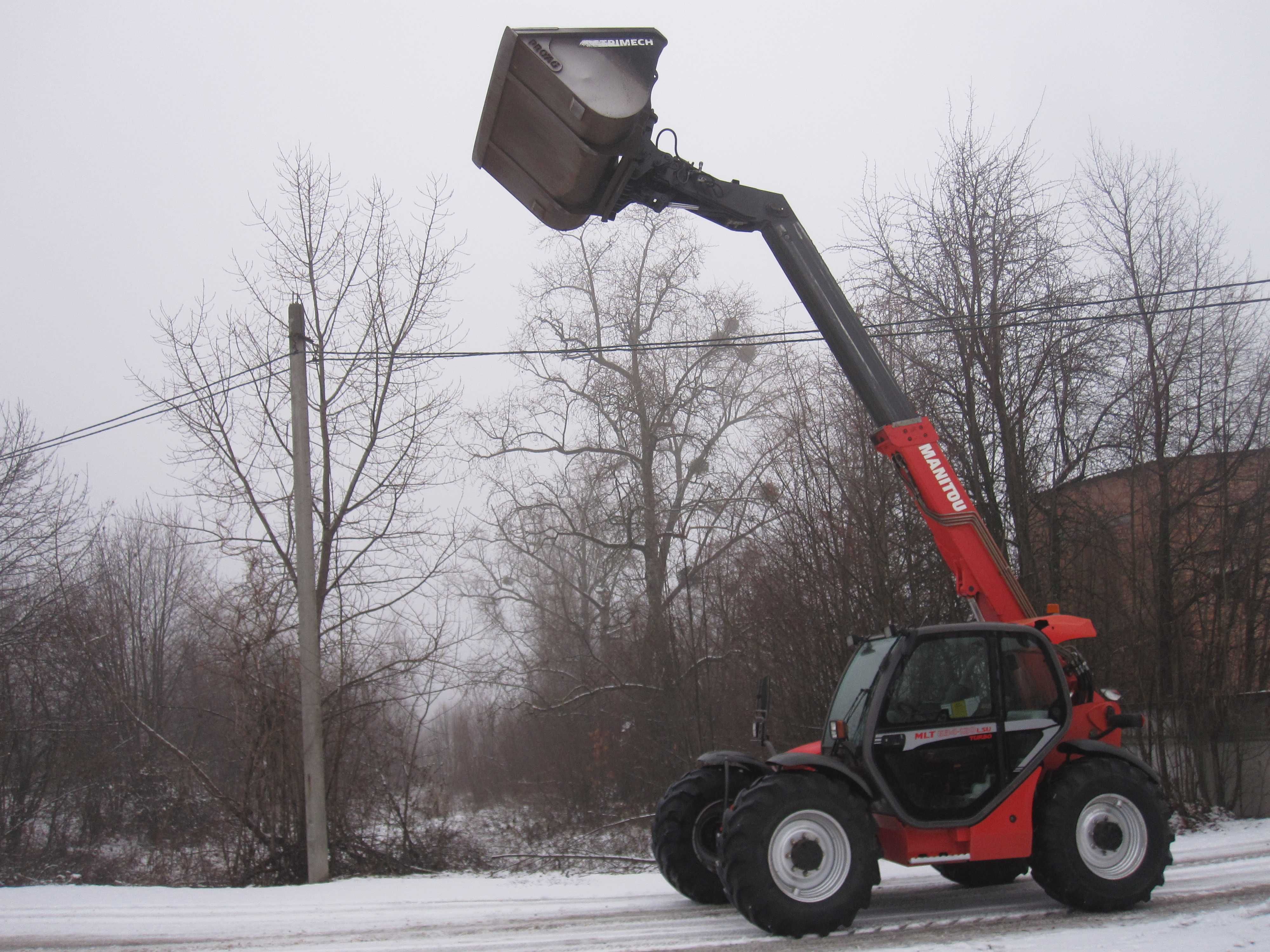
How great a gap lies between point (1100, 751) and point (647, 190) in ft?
16.5

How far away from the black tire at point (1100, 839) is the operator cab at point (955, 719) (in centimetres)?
31

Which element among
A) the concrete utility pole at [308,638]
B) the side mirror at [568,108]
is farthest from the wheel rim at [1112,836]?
the concrete utility pole at [308,638]

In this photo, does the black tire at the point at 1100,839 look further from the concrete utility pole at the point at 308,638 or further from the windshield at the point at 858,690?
the concrete utility pole at the point at 308,638

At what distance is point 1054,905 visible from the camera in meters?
6.42

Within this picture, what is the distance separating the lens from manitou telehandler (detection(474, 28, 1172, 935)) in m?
5.83

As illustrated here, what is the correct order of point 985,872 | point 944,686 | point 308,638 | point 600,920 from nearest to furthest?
point 944,686, point 600,920, point 985,872, point 308,638

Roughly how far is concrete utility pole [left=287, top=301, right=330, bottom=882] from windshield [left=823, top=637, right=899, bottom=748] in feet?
21.4

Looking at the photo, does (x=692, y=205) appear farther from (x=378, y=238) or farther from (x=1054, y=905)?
(x=378, y=238)

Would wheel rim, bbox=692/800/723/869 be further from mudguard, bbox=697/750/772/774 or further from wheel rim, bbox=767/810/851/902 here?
wheel rim, bbox=767/810/851/902

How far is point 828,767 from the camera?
238 inches

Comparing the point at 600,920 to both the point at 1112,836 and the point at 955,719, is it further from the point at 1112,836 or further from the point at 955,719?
the point at 1112,836

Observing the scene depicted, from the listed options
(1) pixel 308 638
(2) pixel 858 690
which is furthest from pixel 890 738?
(1) pixel 308 638

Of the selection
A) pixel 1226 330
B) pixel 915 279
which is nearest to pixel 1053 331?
pixel 915 279

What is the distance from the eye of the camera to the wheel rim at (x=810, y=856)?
577cm
